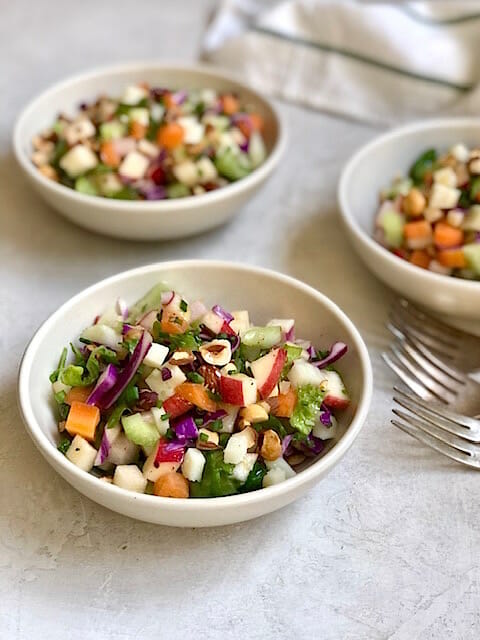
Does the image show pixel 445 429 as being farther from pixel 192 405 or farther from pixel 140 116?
pixel 140 116

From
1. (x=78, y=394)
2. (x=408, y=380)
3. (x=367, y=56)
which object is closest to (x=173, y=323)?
(x=78, y=394)

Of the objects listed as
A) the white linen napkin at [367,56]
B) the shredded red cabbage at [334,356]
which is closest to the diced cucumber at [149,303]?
the shredded red cabbage at [334,356]

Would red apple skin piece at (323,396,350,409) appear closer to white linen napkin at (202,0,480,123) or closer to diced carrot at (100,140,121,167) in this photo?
diced carrot at (100,140,121,167)

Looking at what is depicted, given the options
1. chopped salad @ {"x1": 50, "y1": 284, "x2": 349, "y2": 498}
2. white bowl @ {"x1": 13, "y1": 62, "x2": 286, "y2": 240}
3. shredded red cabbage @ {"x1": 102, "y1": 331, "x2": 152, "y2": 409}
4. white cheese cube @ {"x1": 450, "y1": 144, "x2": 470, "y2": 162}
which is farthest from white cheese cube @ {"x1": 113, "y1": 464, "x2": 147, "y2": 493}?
white cheese cube @ {"x1": 450, "y1": 144, "x2": 470, "y2": 162}

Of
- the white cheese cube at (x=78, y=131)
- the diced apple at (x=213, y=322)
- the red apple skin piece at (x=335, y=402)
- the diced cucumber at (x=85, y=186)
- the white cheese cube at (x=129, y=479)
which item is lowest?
the diced cucumber at (x=85, y=186)

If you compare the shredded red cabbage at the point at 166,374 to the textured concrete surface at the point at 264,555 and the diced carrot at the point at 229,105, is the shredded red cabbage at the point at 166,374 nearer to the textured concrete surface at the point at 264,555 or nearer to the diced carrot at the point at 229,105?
the textured concrete surface at the point at 264,555

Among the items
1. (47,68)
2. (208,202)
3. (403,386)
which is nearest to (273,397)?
(403,386)
